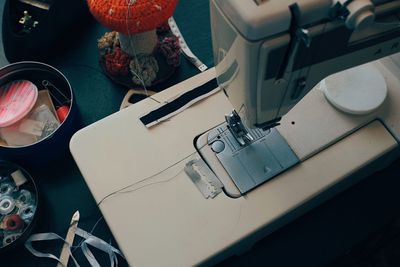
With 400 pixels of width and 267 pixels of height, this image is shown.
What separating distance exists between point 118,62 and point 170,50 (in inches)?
6.9

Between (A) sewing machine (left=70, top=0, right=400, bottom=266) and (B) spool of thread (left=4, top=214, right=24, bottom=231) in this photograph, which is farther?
(B) spool of thread (left=4, top=214, right=24, bottom=231)

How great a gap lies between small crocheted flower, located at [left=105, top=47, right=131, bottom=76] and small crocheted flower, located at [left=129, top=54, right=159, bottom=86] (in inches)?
0.9

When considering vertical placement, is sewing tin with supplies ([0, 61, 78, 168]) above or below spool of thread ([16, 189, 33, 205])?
above

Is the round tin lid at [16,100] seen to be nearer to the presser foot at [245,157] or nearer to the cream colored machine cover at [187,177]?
the cream colored machine cover at [187,177]

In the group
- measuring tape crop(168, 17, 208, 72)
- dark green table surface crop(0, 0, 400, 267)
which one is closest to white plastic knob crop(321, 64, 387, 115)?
dark green table surface crop(0, 0, 400, 267)

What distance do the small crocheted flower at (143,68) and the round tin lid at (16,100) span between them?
0.31 meters

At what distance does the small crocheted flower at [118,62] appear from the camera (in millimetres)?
1372

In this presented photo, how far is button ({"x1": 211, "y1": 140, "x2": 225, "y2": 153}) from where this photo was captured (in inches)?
36.9

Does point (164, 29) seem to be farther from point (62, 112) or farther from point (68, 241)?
point (68, 241)

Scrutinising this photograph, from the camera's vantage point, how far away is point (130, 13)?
3.65 ft

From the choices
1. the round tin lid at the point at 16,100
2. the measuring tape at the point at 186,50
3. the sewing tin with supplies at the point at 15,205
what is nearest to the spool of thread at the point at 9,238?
the sewing tin with supplies at the point at 15,205

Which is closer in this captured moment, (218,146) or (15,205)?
(218,146)

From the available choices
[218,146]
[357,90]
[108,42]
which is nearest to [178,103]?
[218,146]

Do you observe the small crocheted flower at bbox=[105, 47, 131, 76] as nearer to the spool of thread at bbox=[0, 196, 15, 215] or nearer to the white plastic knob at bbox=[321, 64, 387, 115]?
the spool of thread at bbox=[0, 196, 15, 215]
